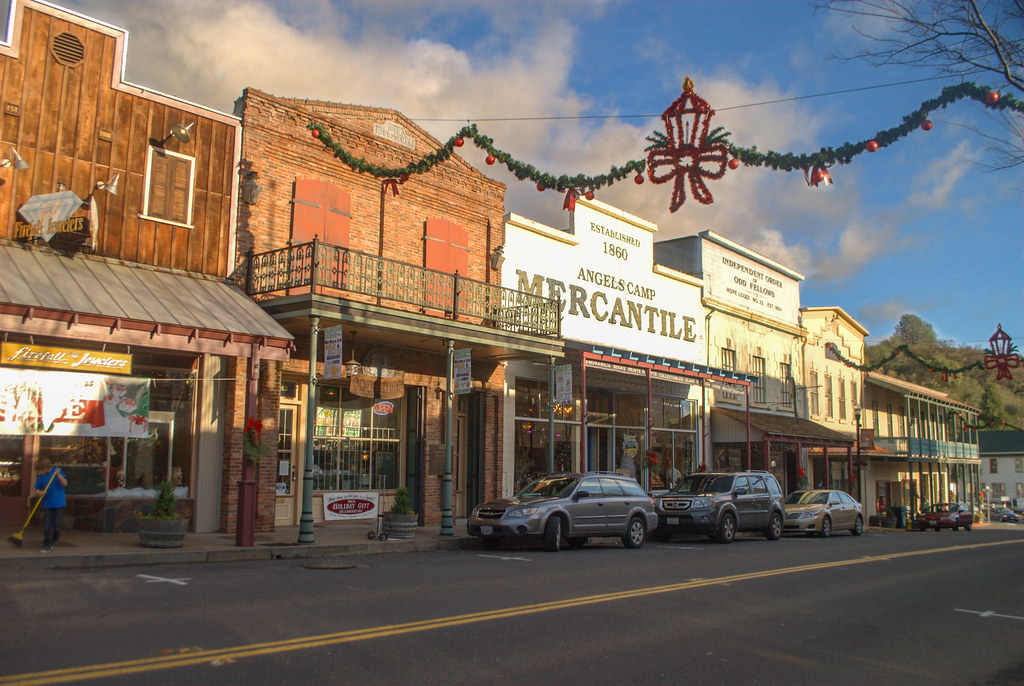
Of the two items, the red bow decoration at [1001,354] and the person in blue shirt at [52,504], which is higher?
the red bow decoration at [1001,354]

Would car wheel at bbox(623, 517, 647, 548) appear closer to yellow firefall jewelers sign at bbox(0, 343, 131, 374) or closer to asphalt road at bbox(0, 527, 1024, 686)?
asphalt road at bbox(0, 527, 1024, 686)

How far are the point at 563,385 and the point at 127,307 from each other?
10.3 meters

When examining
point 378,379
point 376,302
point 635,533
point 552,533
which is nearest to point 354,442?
point 378,379

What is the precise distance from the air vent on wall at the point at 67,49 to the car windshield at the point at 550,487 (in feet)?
37.7

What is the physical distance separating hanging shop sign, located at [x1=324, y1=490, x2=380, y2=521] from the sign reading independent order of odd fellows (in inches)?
305

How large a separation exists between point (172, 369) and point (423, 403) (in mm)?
6266

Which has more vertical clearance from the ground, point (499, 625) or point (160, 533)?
point (160, 533)

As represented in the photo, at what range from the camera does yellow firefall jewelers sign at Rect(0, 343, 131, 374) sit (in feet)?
40.9

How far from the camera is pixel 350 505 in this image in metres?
16.4

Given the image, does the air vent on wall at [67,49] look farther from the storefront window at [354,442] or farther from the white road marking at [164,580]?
the white road marking at [164,580]

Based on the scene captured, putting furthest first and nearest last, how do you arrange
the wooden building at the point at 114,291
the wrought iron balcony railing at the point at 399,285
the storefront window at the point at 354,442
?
the storefront window at the point at 354,442 → the wrought iron balcony railing at the point at 399,285 → the wooden building at the point at 114,291

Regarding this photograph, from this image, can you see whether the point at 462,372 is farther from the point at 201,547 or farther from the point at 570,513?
the point at 201,547

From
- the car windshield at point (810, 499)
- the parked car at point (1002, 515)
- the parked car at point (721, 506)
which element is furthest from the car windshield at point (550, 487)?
the parked car at point (1002, 515)

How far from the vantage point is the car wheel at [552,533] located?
49.9 feet
